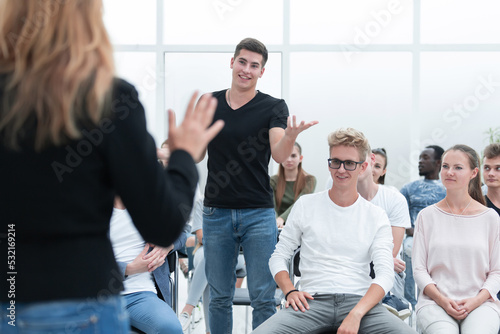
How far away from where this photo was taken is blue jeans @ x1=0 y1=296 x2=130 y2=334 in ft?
2.79

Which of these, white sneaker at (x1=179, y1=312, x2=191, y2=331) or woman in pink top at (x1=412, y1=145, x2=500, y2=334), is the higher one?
woman in pink top at (x1=412, y1=145, x2=500, y2=334)

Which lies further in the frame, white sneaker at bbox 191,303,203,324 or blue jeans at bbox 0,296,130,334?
white sneaker at bbox 191,303,203,324

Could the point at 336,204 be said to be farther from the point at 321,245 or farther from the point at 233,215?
the point at 233,215

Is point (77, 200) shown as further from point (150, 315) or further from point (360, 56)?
point (360, 56)

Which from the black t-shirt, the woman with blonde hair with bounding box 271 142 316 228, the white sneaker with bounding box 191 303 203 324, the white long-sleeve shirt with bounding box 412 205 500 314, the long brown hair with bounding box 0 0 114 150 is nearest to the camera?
the long brown hair with bounding box 0 0 114 150

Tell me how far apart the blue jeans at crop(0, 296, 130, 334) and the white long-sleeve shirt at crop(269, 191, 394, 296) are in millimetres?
1543

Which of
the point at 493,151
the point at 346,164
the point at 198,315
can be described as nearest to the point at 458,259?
the point at 346,164

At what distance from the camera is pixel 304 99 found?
634 centimetres

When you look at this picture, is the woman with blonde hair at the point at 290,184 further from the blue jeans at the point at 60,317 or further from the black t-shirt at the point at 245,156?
the blue jeans at the point at 60,317

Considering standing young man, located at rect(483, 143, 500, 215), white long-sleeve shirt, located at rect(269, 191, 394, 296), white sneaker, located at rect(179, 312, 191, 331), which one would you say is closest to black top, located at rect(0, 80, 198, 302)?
white long-sleeve shirt, located at rect(269, 191, 394, 296)

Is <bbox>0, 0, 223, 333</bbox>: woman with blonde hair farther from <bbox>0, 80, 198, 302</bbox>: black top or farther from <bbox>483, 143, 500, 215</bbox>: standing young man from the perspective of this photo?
<bbox>483, 143, 500, 215</bbox>: standing young man

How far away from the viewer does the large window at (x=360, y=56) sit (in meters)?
6.16

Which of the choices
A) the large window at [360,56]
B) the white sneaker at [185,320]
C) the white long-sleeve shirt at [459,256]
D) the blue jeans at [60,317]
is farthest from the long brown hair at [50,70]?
the large window at [360,56]

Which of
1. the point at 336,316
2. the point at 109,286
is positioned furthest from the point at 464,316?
the point at 109,286
